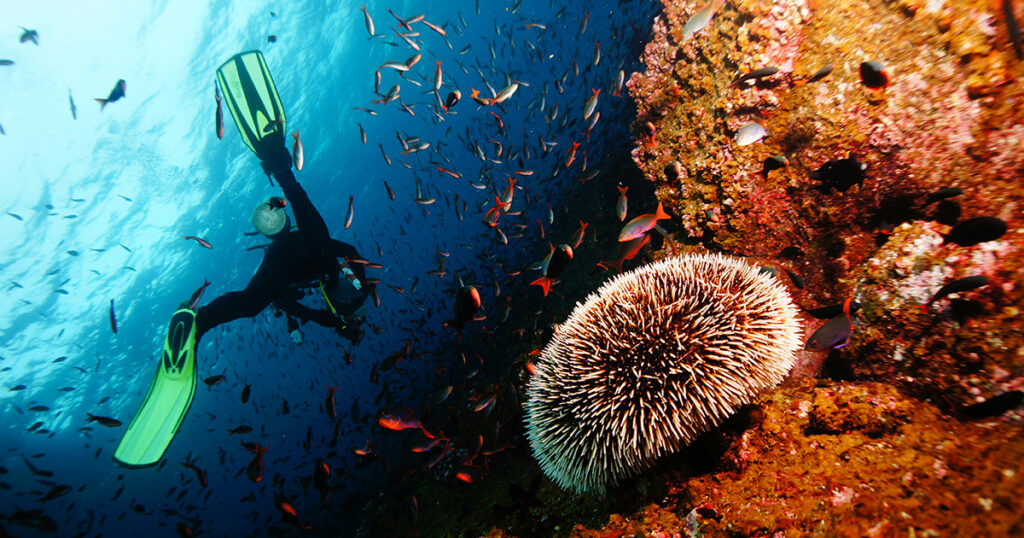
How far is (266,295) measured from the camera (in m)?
8.08

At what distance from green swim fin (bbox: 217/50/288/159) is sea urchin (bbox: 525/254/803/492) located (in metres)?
8.89

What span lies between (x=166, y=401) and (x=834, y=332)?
11.4 metres

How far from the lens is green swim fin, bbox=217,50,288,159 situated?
28.1ft

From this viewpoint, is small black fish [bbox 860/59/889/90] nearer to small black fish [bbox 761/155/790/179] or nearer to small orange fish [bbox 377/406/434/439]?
small black fish [bbox 761/155/790/179]

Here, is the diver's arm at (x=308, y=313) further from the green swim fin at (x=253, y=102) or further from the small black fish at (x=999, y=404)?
the small black fish at (x=999, y=404)

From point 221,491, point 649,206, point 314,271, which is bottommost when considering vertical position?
point 221,491

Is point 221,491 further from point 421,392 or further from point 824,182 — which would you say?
point 824,182

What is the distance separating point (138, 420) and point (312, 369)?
28.7 metres

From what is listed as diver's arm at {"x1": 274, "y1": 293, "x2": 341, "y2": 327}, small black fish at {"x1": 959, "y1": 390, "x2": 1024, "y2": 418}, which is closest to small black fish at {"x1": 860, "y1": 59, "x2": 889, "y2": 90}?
small black fish at {"x1": 959, "y1": 390, "x2": 1024, "y2": 418}

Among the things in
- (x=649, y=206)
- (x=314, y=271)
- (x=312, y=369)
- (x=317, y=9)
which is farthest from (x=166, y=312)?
(x=649, y=206)

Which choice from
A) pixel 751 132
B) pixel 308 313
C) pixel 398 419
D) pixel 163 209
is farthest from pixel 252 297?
pixel 163 209

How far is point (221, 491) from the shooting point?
22.2 meters

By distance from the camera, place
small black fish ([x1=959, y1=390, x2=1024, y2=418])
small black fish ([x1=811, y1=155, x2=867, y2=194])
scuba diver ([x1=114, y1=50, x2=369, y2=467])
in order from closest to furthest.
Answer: small black fish ([x1=959, y1=390, x2=1024, y2=418]), small black fish ([x1=811, y1=155, x2=867, y2=194]), scuba diver ([x1=114, y1=50, x2=369, y2=467])

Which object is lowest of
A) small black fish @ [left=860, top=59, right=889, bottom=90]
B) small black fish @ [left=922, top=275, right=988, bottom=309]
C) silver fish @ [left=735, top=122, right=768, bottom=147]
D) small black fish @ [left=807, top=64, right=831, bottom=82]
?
small black fish @ [left=922, top=275, right=988, bottom=309]
